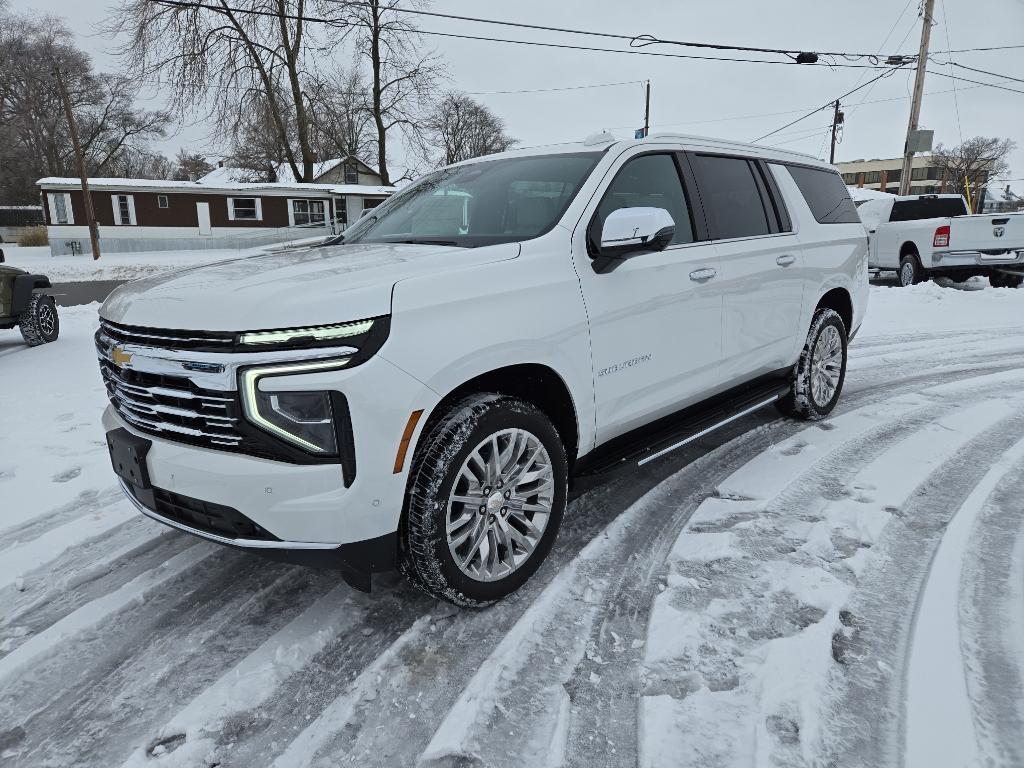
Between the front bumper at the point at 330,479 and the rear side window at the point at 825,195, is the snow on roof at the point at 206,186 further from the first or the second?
the front bumper at the point at 330,479

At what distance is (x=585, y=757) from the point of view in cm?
198

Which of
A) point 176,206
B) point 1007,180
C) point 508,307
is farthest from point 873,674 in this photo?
point 1007,180

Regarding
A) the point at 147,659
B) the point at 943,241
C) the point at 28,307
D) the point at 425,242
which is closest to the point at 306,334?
the point at 425,242

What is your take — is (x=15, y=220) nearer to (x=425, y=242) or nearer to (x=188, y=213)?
(x=188, y=213)

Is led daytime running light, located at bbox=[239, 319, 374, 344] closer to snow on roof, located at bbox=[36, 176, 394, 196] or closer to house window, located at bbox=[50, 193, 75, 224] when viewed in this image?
snow on roof, located at bbox=[36, 176, 394, 196]

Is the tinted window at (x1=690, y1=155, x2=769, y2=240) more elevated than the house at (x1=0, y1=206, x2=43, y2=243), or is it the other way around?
the house at (x1=0, y1=206, x2=43, y2=243)

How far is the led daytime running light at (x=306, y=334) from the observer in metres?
2.12

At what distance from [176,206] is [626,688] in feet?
123

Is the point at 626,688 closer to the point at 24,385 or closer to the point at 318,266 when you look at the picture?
the point at 318,266

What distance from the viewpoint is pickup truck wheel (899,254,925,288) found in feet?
45.1

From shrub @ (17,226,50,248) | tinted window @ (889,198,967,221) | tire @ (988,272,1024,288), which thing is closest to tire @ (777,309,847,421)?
tire @ (988,272,1024,288)

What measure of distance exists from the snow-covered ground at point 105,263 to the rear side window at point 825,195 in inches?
809

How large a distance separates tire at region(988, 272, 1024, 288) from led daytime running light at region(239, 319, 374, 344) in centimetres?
1515

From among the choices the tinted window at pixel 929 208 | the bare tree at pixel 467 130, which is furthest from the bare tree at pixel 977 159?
the tinted window at pixel 929 208
